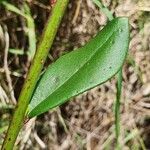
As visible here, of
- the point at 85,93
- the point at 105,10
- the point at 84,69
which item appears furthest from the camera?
the point at 85,93

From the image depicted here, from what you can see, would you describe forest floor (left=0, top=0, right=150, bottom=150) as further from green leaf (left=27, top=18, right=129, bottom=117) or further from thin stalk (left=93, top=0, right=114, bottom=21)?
green leaf (left=27, top=18, right=129, bottom=117)

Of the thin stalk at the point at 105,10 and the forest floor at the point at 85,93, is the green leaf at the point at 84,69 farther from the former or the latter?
the forest floor at the point at 85,93

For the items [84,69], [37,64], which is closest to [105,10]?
[84,69]

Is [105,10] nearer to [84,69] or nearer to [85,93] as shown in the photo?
[84,69]

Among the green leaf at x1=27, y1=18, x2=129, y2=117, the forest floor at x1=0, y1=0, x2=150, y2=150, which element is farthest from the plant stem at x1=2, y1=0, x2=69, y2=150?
the forest floor at x1=0, y1=0, x2=150, y2=150

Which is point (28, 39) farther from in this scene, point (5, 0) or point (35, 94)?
point (35, 94)
